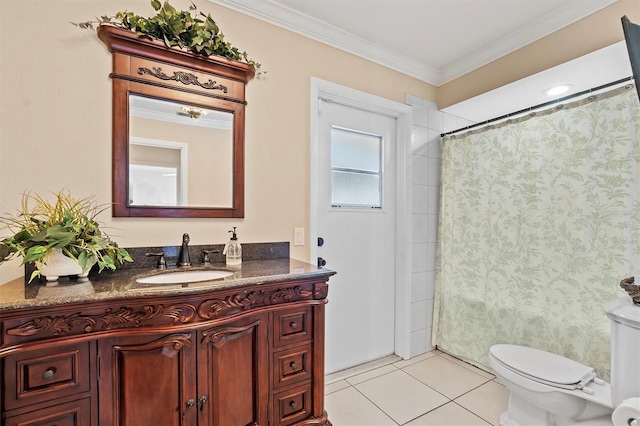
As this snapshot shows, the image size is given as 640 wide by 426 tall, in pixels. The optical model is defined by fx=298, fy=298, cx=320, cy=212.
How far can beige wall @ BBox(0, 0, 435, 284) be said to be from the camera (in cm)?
125

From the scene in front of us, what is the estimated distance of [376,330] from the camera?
Result: 7.88ft

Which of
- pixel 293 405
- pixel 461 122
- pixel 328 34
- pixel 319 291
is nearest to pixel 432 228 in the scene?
pixel 461 122

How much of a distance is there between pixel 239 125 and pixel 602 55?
2.12 m

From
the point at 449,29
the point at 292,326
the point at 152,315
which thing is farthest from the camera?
the point at 449,29

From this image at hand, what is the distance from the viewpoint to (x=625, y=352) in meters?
1.17

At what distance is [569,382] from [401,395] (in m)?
0.94

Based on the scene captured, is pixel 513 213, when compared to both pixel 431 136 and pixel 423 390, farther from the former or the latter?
pixel 423 390

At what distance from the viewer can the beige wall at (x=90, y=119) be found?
1252 millimetres

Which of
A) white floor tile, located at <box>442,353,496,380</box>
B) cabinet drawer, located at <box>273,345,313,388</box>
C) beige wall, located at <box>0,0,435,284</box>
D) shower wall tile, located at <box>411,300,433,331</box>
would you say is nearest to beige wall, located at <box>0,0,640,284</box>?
beige wall, located at <box>0,0,435,284</box>

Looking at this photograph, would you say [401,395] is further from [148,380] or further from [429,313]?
[148,380]

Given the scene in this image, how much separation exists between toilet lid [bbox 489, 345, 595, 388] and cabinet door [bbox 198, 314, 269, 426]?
132 centimetres

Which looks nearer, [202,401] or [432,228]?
[202,401]

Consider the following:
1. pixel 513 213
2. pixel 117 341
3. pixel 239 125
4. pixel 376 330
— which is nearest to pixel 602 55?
pixel 513 213

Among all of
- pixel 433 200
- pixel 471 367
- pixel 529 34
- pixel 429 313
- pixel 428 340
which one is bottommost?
pixel 471 367
